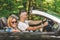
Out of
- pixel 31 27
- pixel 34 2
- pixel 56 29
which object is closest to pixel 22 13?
pixel 31 27

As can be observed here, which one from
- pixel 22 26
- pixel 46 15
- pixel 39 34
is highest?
pixel 46 15

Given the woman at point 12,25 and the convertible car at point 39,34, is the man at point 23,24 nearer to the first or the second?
the woman at point 12,25

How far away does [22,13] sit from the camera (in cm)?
598

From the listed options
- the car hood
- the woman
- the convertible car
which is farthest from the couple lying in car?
the car hood

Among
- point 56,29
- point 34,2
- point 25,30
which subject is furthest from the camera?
point 34,2

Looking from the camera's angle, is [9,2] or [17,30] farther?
[9,2]

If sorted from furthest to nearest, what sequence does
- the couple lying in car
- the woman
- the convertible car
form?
the couple lying in car, the woman, the convertible car

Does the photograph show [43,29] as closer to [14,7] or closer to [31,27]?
[31,27]

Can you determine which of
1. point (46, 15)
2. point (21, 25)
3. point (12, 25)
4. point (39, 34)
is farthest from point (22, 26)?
point (46, 15)

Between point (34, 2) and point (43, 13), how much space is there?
4.85m

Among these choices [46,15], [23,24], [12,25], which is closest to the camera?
[46,15]

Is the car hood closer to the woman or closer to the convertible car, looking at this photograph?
the convertible car

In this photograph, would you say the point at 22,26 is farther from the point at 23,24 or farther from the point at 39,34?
the point at 39,34

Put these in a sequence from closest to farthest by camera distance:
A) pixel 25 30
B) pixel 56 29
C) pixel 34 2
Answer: pixel 56 29
pixel 25 30
pixel 34 2
